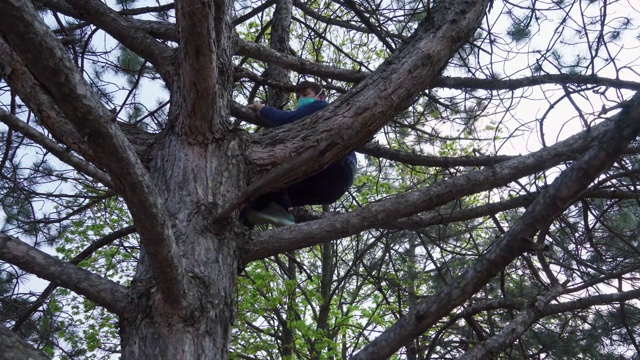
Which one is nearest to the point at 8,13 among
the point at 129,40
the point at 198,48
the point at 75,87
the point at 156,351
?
the point at 75,87

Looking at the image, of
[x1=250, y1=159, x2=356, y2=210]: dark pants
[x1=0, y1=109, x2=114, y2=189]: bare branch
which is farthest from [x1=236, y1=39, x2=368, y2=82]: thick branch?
[x1=0, y1=109, x2=114, y2=189]: bare branch

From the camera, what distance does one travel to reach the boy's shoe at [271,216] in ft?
9.69

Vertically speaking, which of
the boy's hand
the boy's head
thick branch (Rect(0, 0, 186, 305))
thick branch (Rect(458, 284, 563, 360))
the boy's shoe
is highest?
the boy's head

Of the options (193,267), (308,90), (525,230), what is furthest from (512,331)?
(308,90)

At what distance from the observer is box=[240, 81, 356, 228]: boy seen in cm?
299

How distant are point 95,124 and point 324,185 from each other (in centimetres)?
189

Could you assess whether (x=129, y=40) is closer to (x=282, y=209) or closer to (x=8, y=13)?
(x=282, y=209)

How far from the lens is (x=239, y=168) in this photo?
2613 millimetres

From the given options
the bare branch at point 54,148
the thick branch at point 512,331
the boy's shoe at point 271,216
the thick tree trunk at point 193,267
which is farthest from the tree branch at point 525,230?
the bare branch at point 54,148

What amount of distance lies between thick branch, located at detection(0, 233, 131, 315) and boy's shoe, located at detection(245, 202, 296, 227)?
968 mm

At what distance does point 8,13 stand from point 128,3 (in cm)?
389

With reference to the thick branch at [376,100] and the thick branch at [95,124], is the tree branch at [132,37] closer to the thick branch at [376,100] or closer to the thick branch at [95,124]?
the thick branch at [376,100]

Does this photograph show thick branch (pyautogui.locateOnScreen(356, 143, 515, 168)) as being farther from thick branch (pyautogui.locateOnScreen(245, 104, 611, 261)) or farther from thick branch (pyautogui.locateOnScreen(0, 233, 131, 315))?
thick branch (pyautogui.locateOnScreen(0, 233, 131, 315))

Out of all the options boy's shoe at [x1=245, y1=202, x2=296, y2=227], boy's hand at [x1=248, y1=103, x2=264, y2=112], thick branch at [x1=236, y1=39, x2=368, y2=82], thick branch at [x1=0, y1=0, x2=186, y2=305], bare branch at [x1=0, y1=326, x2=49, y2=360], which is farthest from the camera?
thick branch at [x1=236, y1=39, x2=368, y2=82]
